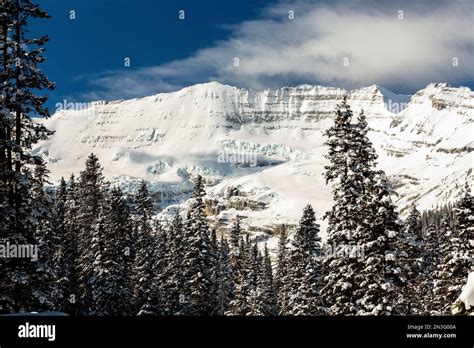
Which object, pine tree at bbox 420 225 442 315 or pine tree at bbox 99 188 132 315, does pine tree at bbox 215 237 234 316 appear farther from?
pine tree at bbox 420 225 442 315

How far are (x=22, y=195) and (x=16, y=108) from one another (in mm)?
3446

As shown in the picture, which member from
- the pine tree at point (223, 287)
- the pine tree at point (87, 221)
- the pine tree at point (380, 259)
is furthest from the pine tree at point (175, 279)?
the pine tree at point (380, 259)

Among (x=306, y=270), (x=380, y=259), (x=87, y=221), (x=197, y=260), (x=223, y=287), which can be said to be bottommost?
(x=223, y=287)

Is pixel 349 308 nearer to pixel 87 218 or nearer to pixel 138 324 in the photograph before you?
pixel 138 324

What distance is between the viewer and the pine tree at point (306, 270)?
46.5m

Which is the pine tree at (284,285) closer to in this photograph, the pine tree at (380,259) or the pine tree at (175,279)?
the pine tree at (175,279)

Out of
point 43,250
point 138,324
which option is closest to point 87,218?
point 43,250

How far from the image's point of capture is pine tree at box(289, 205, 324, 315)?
46.5 m

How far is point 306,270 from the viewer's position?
4678 cm

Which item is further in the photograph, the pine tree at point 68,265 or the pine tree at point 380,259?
the pine tree at point 68,265

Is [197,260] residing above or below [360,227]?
below

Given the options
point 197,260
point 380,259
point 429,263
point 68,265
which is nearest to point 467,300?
point 380,259

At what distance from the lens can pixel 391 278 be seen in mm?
31234

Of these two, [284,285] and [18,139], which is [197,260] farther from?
[18,139]
